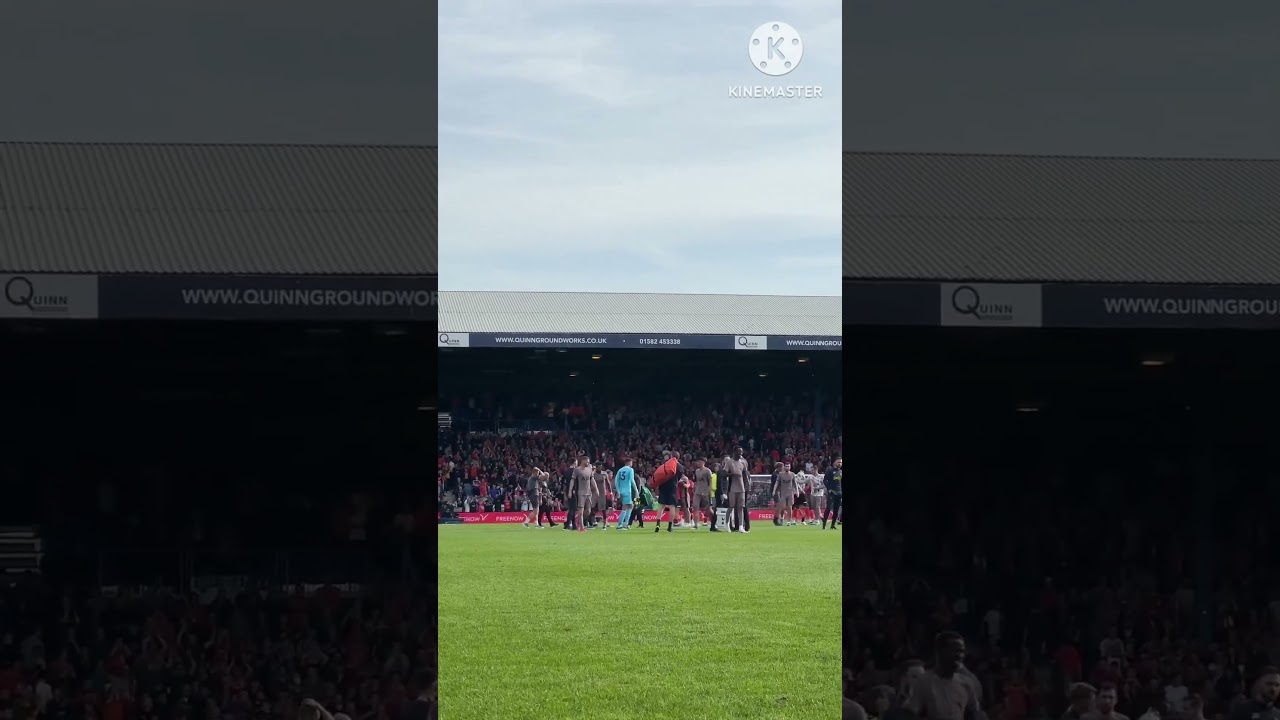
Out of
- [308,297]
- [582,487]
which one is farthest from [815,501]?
[308,297]

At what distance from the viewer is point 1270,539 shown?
679cm

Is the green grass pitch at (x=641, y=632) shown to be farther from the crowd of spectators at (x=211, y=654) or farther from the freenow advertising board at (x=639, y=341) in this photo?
the freenow advertising board at (x=639, y=341)

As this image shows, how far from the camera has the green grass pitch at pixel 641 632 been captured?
301 inches

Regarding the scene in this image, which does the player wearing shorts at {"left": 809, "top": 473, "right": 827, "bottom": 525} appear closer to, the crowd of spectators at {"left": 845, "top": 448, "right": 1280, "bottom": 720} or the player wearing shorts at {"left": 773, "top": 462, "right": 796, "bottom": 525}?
the player wearing shorts at {"left": 773, "top": 462, "right": 796, "bottom": 525}

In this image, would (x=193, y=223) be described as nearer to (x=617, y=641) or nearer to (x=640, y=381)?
(x=617, y=641)

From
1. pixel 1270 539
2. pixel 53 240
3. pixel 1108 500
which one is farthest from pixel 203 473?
pixel 1270 539

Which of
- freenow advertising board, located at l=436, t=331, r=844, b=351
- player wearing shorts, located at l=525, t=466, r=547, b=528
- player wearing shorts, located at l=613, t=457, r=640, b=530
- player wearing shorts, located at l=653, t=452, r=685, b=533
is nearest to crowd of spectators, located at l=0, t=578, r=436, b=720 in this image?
player wearing shorts, located at l=653, t=452, r=685, b=533

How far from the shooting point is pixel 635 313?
1122 inches

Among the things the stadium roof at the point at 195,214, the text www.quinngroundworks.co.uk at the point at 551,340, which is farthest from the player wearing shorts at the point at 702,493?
the stadium roof at the point at 195,214

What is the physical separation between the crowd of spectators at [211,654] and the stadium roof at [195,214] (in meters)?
1.36

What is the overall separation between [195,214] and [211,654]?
2053mm

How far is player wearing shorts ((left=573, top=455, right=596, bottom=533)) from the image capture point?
19.7 meters

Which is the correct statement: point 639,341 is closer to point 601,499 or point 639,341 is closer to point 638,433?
point 638,433

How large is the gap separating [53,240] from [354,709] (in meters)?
2.15
